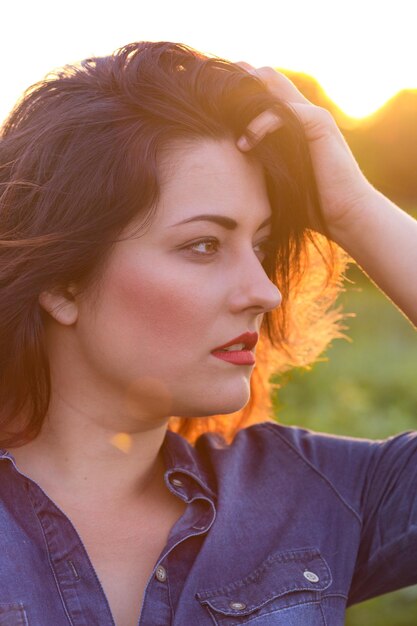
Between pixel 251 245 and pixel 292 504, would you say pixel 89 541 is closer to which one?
pixel 292 504

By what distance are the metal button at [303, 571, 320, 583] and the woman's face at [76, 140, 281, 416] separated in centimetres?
58

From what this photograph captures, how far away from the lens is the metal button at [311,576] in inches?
106

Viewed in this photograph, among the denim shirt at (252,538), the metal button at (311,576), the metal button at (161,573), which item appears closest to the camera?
the denim shirt at (252,538)

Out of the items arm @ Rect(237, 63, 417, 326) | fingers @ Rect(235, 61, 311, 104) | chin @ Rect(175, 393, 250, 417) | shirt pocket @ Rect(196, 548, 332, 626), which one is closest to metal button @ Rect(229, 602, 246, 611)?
shirt pocket @ Rect(196, 548, 332, 626)

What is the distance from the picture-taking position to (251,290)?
104 inches

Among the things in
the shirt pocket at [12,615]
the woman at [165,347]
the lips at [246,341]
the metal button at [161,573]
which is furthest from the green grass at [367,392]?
the shirt pocket at [12,615]

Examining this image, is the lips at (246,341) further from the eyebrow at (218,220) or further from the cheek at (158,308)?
the eyebrow at (218,220)

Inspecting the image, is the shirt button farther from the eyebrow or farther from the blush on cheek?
the eyebrow

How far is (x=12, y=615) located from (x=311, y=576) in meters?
0.94

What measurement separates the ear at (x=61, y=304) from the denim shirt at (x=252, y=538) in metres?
0.46

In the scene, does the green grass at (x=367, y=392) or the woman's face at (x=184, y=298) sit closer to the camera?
the woman's face at (x=184, y=298)

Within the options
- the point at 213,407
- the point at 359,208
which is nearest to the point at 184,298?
the point at 213,407

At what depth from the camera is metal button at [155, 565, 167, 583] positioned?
8.43 feet

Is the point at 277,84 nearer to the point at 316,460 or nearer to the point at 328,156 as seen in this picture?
the point at 328,156
